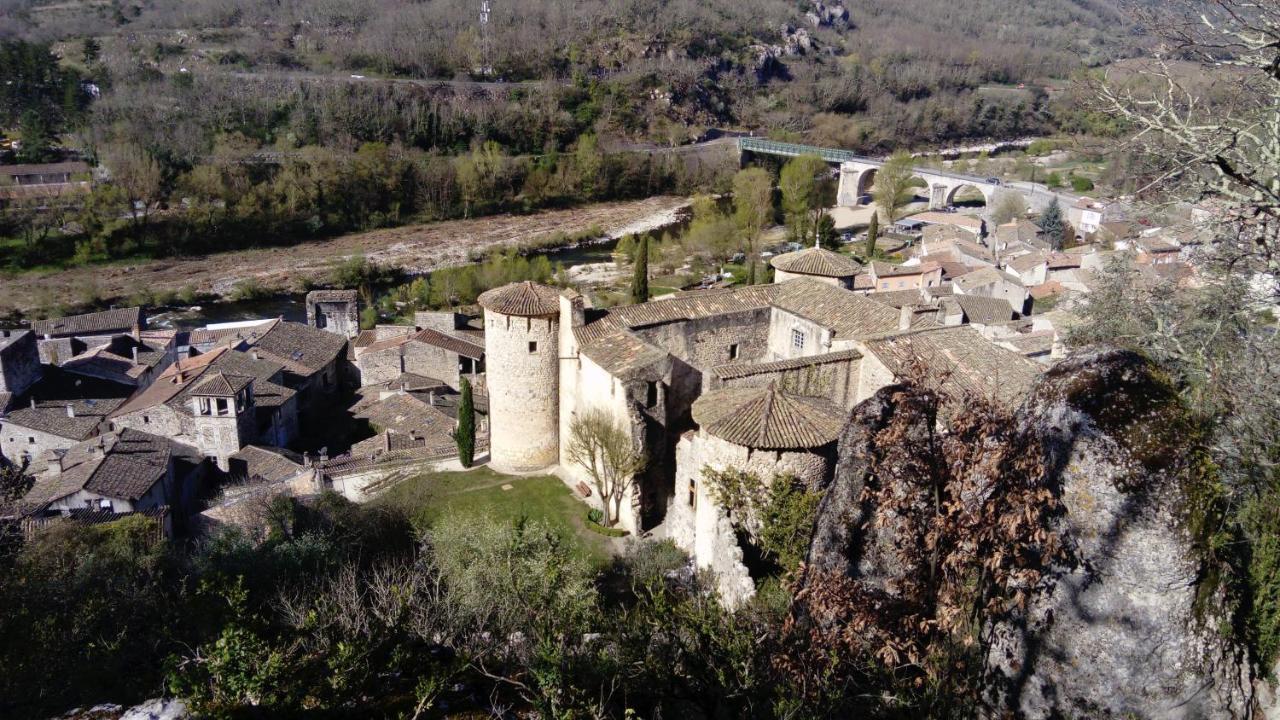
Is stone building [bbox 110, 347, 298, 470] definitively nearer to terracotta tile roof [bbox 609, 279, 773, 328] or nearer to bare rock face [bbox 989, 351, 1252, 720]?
terracotta tile roof [bbox 609, 279, 773, 328]

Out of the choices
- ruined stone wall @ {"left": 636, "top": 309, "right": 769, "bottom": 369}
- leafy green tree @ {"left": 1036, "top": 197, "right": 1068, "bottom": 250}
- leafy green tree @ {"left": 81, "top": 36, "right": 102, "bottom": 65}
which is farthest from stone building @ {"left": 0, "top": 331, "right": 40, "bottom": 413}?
leafy green tree @ {"left": 81, "top": 36, "right": 102, "bottom": 65}

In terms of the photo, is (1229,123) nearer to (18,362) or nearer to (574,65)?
(18,362)

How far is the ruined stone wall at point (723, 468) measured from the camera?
43.2 feet

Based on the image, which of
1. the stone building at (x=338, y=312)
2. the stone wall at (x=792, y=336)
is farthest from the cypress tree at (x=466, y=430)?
the stone building at (x=338, y=312)

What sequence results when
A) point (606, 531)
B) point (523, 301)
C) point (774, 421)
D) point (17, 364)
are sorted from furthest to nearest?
point (17, 364)
point (523, 301)
point (606, 531)
point (774, 421)

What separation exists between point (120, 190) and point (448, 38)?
68491 mm

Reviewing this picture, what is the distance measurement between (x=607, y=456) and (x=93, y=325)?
31.7 m

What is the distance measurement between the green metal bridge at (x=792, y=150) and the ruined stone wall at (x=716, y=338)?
229 feet

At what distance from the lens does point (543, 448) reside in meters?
23.2

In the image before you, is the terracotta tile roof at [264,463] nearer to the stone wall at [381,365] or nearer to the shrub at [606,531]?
the stone wall at [381,365]

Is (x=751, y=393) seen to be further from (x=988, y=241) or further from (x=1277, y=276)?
(x=988, y=241)

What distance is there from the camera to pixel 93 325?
39.1 m

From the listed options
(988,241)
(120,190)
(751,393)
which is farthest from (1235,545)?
A: (120,190)

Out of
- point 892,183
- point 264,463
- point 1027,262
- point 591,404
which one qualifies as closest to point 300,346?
point 264,463
